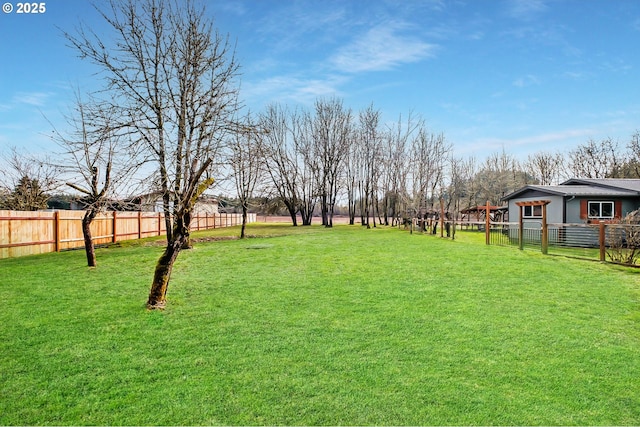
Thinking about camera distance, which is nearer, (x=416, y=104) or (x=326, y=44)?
(x=326, y=44)

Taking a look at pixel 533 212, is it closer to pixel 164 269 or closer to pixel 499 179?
pixel 164 269

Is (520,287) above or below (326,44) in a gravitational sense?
below

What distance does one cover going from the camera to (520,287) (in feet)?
25.9

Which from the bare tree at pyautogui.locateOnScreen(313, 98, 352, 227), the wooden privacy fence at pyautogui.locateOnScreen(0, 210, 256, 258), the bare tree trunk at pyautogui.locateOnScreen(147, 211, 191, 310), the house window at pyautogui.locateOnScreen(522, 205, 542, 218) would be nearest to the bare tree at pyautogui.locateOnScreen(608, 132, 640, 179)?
the house window at pyautogui.locateOnScreen(522, 205, 542, 218)

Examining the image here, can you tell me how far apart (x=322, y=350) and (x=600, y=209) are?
2009 centimetres

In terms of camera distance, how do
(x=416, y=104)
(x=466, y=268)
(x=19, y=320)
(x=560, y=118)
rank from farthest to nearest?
(x=416, y=104) → (x=560, y=118) → (x=466, y=268) → (x=19, y=320)

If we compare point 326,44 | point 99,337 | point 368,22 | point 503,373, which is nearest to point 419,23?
point 368,22

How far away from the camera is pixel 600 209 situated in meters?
19.2

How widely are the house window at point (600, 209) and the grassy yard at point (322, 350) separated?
12730 mm

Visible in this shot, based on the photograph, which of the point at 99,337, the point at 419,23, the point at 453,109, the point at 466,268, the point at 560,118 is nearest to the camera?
the point at 99,337

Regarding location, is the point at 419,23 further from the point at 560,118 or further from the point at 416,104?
the point at 416,104

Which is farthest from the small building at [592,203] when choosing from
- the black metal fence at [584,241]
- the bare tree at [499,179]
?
the bare tree at [499,179]

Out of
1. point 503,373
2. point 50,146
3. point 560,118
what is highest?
point 560,118

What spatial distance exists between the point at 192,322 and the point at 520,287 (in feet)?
20.6
